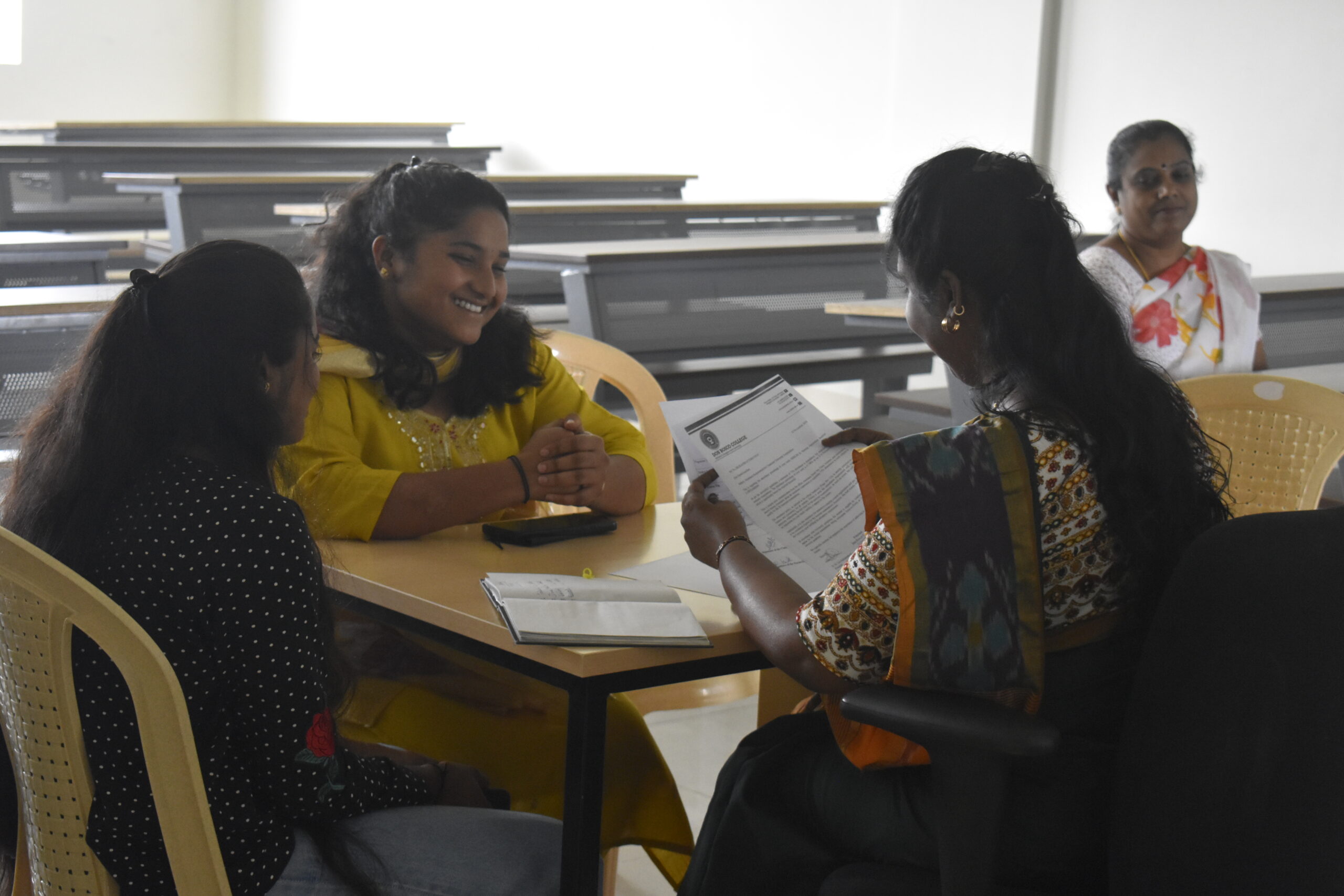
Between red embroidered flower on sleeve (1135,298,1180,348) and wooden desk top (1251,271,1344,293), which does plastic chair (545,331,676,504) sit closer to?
red embroidered flower on sleeve (1135,298,1180,348)

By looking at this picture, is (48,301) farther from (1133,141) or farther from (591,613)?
(1133,141)

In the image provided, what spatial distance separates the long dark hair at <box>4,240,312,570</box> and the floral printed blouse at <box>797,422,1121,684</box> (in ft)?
1.69

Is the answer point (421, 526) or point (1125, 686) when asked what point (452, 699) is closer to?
point (421, 526)

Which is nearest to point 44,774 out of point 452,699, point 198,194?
point 452,699

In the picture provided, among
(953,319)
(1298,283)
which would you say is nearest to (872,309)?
(1298,283)

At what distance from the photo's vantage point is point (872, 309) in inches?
138

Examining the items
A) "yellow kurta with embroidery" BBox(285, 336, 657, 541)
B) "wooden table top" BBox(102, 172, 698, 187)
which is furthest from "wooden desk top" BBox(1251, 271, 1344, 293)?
"yellow kurta with embroidery" BBox(285, 336, 657, 541)

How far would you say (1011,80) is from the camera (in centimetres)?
555

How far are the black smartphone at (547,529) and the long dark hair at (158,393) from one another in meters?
0.49

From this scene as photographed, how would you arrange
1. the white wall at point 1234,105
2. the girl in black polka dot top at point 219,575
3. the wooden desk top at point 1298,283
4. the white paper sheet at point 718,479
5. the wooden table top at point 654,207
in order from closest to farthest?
1. the girl in black polka dot top at point 219,575
2. the white paper sheet at point 718,479
3. the wooden desk top at point 1298,283
4. the wooden table top at point 654,207
5. the white wall at point 1234,105

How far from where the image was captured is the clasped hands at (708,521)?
137 centimetres

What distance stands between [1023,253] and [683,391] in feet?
8.37

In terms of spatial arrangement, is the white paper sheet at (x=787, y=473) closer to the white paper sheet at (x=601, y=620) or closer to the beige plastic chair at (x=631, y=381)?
the white paper sheet at (x=601, y=620)

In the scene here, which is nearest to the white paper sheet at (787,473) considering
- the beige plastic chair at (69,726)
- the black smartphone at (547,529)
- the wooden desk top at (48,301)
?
the black smartphone at (547,529)
